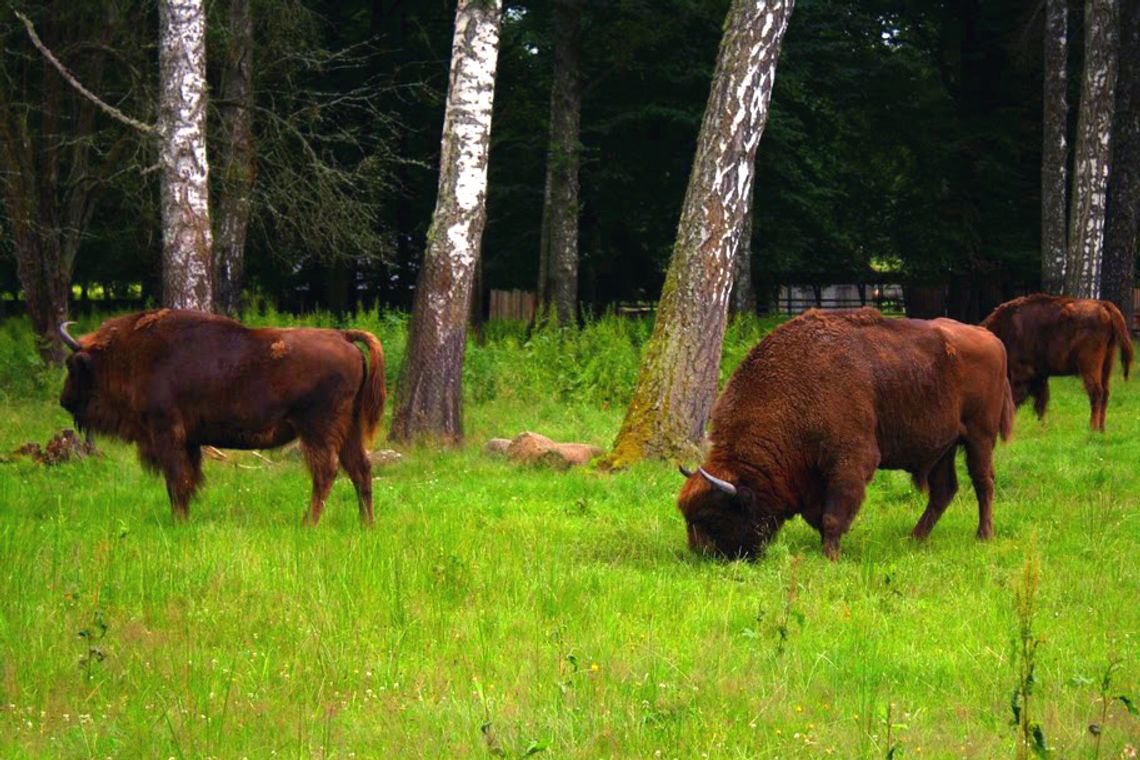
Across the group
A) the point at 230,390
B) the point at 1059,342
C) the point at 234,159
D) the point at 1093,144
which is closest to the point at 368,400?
the point at 230,390

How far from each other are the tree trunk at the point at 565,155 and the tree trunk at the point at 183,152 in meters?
12.7

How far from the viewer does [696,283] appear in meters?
13.5

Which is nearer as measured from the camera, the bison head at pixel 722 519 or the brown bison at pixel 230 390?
the bison head at pixel 722 519

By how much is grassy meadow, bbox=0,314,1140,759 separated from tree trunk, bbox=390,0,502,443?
276cm

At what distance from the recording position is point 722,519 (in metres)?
9.30

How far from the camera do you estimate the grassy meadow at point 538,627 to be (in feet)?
17.7

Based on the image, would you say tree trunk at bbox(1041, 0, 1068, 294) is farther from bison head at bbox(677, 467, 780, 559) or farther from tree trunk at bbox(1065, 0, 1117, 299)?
bison head at bbox(677, 467, 780, 559)

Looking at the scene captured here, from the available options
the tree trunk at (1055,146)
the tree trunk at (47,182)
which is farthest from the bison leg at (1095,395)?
the tree trunk at (47,182)

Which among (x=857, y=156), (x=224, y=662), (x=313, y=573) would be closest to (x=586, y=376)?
(x=313, y=573)

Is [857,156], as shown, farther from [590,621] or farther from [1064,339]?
[590,621]

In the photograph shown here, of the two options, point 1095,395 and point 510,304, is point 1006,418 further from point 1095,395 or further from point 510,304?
point 510,304

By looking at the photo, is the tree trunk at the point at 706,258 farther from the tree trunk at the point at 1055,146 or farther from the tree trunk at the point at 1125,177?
the tree trunk at the point at 1125,177

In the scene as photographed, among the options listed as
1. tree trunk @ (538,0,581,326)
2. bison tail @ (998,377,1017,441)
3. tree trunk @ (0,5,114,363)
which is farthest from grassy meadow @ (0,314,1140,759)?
tree trunk @ (538,0,581,326)

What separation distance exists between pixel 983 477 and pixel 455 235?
6.67m
